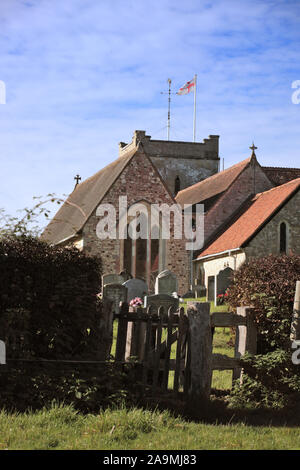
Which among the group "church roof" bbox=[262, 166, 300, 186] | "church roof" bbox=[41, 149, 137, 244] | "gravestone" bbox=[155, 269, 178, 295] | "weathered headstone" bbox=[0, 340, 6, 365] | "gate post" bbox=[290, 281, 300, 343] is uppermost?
"church roof" bbox=[262, 166, 300, 186]

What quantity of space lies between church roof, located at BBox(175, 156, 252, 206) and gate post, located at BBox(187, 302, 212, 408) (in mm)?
25625

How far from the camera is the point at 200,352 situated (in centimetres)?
848

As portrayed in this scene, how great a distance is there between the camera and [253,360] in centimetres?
885

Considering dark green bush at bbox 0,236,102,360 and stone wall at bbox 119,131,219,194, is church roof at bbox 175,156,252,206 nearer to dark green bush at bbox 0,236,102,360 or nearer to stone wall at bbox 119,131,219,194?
stone wall at bbox 119,131,219,194

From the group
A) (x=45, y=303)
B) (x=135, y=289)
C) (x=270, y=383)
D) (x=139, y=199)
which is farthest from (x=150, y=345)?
(x=139, y=199)

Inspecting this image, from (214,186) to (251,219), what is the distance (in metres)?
9.10

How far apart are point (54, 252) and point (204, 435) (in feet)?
11.0

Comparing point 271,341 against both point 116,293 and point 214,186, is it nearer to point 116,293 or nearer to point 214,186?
point 116,293

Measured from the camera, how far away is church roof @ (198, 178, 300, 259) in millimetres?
26484

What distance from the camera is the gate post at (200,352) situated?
843cm

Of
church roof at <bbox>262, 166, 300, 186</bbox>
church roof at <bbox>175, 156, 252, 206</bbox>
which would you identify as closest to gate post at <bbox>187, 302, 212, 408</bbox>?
church roof at <bbox>175, 156, 252, 206</bbox>

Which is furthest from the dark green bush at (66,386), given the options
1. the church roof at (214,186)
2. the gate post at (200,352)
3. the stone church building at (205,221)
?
the church roof at (214,186)
